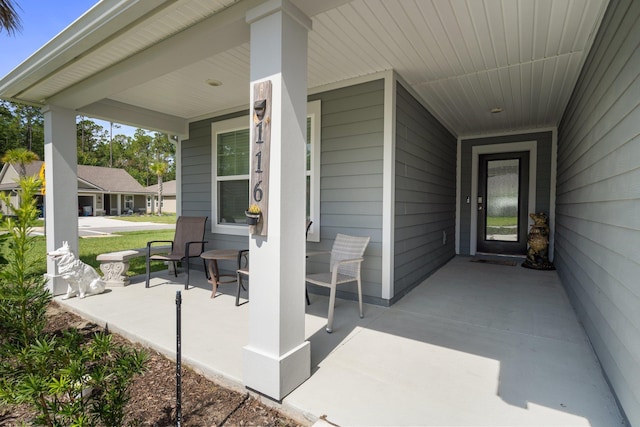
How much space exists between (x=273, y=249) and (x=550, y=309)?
315 centimetres

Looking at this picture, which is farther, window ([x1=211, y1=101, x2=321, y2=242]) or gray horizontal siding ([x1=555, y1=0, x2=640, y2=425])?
window ([x1=211, y1=101, x2=321, y2=242])

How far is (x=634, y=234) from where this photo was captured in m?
1.62

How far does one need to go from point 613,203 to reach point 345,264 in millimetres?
2064

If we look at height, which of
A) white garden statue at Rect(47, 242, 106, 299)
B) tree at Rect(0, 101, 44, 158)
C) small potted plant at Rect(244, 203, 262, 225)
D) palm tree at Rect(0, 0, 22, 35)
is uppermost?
tree at Rect(0, 101, 44, 158)

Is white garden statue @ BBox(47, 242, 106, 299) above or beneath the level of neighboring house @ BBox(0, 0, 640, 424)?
beneath

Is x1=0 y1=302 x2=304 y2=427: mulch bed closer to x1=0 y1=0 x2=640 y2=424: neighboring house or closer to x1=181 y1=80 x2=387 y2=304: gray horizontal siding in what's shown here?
x1=0 y1=0 x2=640 y2=424: neighboring house

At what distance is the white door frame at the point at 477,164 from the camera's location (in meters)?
5.93

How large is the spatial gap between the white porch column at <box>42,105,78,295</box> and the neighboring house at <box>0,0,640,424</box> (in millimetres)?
23

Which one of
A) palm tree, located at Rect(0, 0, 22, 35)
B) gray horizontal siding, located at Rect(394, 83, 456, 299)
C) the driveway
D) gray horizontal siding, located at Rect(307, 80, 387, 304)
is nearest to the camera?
gray horizontal siding, located at Rect(307, 80, 387, 304)

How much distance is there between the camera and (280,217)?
5.90 ft

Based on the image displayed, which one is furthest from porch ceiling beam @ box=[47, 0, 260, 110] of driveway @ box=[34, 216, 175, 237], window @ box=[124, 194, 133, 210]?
window @ box=[124, 194, 133, 210]

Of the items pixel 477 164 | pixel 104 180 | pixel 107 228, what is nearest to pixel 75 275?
pixel 477 164

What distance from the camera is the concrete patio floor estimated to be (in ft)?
5.72

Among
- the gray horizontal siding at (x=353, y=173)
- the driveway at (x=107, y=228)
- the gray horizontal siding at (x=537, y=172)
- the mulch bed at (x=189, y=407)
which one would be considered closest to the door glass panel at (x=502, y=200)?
the gray horizontal siding at (x=537, y=172)
